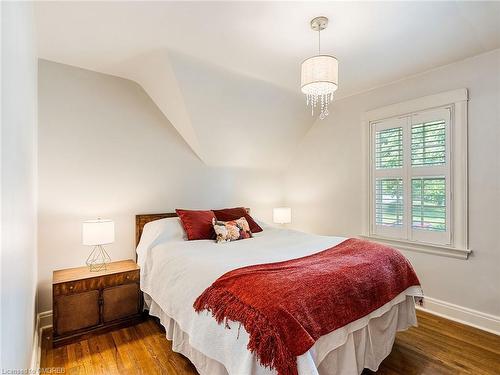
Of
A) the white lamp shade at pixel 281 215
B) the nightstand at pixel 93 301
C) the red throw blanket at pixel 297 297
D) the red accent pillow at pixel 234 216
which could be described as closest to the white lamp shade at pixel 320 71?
the red throw blanket at pixel 297 297

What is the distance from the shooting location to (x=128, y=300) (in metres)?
2.63

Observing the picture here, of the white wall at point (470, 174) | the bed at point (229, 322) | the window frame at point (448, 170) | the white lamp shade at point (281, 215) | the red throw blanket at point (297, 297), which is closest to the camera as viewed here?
the red throw blanket at point (297, 297)

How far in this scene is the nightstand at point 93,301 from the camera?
2.32 meters

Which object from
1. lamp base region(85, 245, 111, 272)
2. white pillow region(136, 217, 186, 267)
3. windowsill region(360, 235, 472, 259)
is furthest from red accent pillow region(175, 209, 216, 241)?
windowsill region(360, 235, 472, 259)

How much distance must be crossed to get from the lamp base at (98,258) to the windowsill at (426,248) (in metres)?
3.10

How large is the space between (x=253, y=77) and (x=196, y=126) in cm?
86

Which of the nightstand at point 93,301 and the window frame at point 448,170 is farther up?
the window frame at point 448,170

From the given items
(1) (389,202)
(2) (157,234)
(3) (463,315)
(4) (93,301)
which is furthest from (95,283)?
(3) (463,315)

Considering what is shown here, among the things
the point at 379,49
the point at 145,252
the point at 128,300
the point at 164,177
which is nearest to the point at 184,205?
the point at 164,177

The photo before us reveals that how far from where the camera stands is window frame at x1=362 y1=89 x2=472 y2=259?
270 centimetres

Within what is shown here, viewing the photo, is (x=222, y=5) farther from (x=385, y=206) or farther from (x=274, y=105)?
(x=385, y=206)

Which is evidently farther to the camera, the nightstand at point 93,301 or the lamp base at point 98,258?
the lamp base at point 98,258

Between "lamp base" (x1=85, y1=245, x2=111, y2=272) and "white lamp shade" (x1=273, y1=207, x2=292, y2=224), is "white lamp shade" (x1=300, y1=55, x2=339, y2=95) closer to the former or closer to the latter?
"white lamp shade" (x1=273, y1=207, x2=292, y2=224)

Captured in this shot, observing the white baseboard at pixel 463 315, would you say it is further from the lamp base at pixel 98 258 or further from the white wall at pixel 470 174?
the lamp base at pixel 98 258
